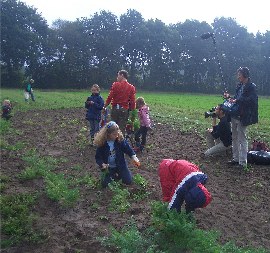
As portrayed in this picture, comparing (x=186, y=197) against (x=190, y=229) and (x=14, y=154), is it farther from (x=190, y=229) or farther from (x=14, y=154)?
(x=14, y=154)

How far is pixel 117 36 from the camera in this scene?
5622 cm

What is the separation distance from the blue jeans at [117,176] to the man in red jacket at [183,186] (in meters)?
1.86

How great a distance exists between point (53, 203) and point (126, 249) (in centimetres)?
226

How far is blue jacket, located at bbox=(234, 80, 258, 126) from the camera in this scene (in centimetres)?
857

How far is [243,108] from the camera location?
860 centimetres

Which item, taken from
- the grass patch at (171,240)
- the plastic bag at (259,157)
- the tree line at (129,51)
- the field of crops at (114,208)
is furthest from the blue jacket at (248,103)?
the tree line at (129,51)

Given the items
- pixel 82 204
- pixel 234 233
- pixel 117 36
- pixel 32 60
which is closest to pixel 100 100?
pixel 82 204

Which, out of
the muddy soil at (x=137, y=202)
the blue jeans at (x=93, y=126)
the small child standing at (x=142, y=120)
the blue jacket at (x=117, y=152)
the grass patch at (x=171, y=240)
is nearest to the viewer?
the grass patch at (x=171, y=240)

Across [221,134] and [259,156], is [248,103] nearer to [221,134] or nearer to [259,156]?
[221,134]

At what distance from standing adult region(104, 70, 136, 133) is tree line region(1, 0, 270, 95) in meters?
40.0

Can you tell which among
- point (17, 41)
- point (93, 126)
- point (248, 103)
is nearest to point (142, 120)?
point (93, 126)

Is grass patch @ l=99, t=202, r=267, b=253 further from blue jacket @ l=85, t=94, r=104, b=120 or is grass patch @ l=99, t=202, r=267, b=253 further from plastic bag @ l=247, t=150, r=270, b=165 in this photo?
blue jacket @ l=85, t=94, r=104, b=120

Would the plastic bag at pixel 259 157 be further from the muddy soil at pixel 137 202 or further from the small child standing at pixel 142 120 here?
the small child standing at pixel 142 120

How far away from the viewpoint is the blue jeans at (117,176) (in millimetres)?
6856
